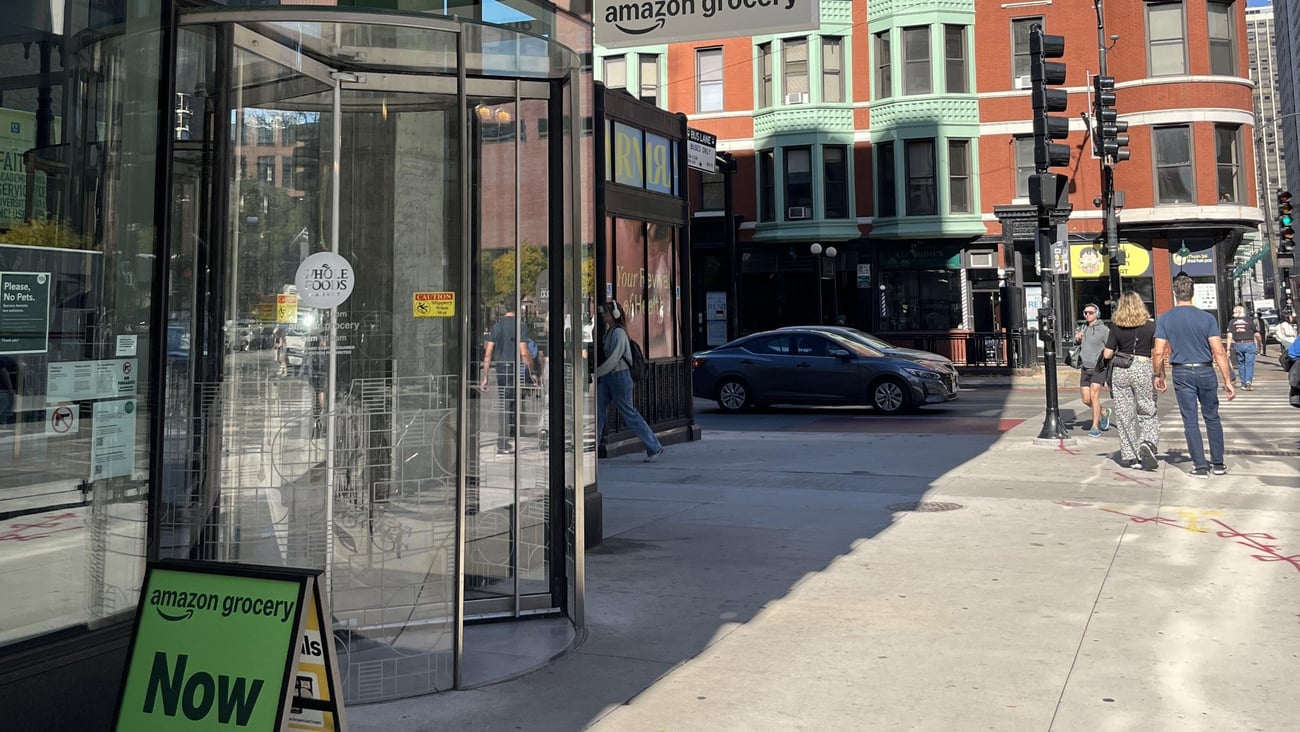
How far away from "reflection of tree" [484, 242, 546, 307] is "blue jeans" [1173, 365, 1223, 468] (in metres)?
7.39

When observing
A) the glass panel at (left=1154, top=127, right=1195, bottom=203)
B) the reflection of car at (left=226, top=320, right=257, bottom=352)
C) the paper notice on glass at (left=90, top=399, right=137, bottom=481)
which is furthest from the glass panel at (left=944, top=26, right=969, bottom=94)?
the paper notice on glass at (left=90, top=399, right=137, bottom=481)

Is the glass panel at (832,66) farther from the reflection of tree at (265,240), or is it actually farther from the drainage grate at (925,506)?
the reflection of tree at (265,240)

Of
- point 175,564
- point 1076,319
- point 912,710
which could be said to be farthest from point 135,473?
point 1076,319

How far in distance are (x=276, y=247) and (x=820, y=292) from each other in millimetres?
28810

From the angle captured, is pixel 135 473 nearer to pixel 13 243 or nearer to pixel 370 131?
pixel 13 243

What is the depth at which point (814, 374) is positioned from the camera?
1930 centimetres

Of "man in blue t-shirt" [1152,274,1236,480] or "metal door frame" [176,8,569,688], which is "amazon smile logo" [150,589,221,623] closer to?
"metal door frame" [176,8,569,688]

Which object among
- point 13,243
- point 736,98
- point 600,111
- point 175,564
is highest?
point 736,98

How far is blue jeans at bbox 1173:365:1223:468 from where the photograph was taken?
1052 centimetres

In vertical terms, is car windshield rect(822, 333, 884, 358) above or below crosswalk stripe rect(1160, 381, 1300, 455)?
above

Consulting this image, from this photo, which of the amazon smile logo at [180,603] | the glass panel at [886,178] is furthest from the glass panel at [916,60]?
the amazon smile logo at [180,603]

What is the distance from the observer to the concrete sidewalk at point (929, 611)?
4.54 m

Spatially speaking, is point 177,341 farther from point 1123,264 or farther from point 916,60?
point 916,60

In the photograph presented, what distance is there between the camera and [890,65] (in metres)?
34.6
